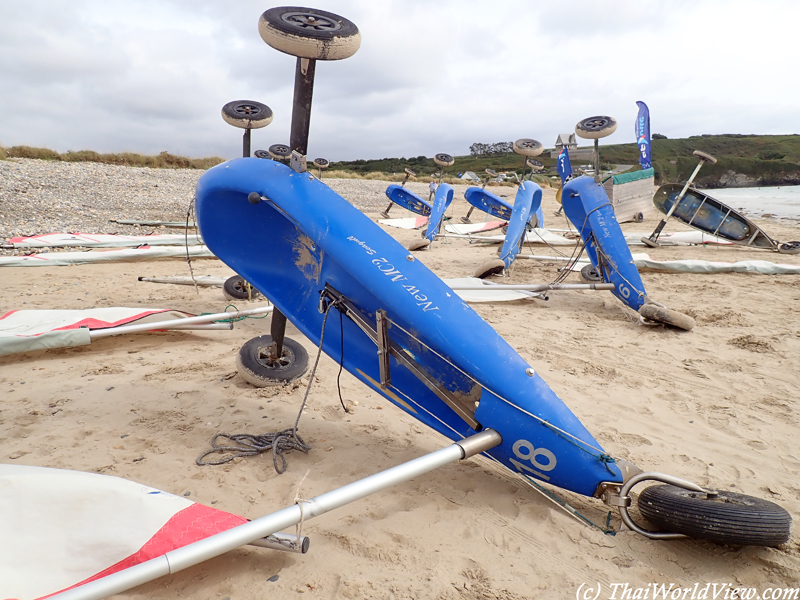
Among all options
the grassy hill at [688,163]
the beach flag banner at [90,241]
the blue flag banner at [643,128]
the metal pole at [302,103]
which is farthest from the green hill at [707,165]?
the metal pole at [302,103]

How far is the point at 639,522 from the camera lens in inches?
76.2

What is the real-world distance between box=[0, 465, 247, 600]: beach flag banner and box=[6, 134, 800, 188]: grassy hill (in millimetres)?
26585

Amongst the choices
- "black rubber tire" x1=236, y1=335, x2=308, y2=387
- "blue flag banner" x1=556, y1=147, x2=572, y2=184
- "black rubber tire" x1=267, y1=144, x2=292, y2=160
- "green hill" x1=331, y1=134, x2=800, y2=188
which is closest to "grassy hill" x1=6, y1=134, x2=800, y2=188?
"green hill" x1=331, y1=134, x2=800, y2=188

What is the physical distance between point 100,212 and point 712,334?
13048 millimetres

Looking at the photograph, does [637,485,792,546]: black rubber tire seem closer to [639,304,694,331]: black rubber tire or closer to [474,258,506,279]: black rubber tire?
[639,304,694,331]: black rubber tire

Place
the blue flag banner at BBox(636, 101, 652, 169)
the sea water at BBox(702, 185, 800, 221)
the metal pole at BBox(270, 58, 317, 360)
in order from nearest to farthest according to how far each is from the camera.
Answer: the metal pole at BBox(270, 58, 317, 360)
the blue flag banner at BBox(636, 101, 652, 169)
the sea water at BBox(702, 185, 800, 221)

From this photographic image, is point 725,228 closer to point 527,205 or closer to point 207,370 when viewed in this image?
A: point 527,205

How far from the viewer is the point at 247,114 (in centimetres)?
360

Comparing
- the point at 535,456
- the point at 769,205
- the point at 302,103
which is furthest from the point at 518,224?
the point at 769,205

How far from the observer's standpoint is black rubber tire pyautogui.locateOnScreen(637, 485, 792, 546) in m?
1.66

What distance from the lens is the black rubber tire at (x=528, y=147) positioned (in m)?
8.66

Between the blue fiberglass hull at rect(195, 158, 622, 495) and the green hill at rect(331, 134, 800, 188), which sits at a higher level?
the green hill at rect(331, 134, 800, 188)

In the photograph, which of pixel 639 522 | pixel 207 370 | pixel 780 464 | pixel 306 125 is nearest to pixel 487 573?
pixel 639 522

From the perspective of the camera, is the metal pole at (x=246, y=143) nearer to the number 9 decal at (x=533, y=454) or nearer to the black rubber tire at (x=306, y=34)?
the black rubber tire at (x=306, y=34)
